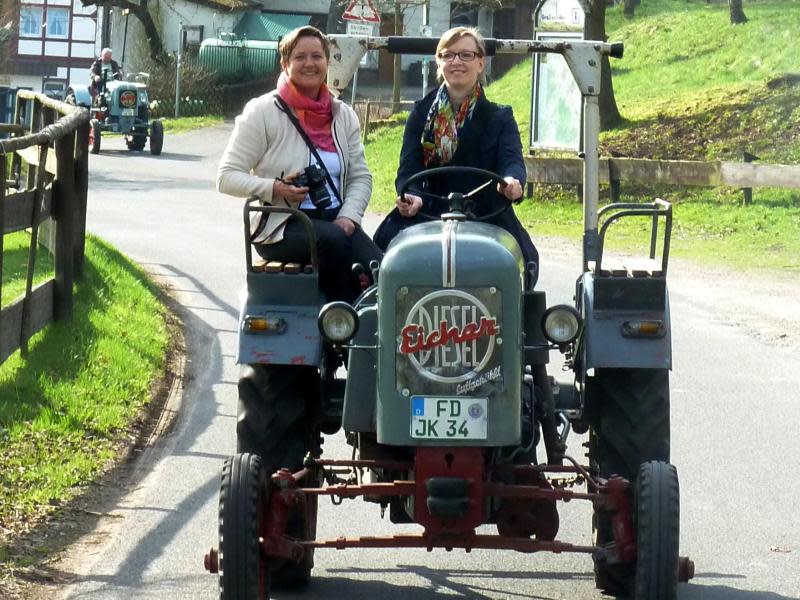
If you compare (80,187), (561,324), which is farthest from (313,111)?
(80,187)

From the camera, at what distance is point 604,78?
2880 cm

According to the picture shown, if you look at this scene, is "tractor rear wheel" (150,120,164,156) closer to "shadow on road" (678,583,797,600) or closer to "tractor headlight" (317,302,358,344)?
"shadow on road" (678,583,797,600)

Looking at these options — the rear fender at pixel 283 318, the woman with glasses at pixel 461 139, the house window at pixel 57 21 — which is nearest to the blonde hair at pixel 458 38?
the woman with glasses at pixel 461 139

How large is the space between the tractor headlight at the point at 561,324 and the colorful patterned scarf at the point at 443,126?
1.39 m

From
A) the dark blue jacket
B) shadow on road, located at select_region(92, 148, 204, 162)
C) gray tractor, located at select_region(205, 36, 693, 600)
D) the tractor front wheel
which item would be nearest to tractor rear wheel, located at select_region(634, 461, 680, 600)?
gray tractor, located at select_region(205, 36, 693, 600)

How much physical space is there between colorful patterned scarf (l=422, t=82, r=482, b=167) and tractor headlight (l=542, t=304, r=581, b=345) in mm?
1392

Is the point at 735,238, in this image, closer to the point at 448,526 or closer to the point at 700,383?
the point at 700,383

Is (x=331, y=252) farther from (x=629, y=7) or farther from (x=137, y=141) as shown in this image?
(x=629, y=7)

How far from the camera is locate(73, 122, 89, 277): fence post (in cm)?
1280

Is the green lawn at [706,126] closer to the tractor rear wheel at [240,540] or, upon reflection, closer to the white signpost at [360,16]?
the white signpost at [360,16]

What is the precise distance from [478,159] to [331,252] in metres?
0.74

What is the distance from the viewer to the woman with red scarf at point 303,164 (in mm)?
6668

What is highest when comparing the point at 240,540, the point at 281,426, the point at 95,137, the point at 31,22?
the point at 31,22

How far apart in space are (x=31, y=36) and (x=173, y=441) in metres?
70.6
